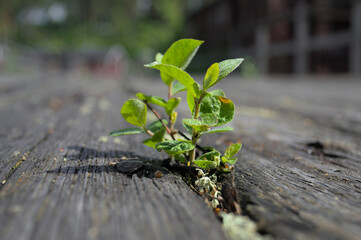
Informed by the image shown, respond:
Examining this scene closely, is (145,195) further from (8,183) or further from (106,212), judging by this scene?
(8,183)

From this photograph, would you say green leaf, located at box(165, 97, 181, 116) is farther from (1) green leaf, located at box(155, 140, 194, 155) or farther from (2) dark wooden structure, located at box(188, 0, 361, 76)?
(2) dark wooden structure, located at box(188, 0, 361, 76)

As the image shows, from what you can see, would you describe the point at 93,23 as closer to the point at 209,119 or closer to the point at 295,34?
the point at 295,34

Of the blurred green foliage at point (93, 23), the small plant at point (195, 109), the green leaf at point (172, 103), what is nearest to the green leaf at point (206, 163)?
the small plant at point (195, 109)

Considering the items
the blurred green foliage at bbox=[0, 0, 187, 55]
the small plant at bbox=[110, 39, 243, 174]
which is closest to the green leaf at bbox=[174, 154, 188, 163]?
the small plant at bbox=[110, 39, 243, 174]

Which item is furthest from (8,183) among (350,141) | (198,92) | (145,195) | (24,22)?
(24,22)

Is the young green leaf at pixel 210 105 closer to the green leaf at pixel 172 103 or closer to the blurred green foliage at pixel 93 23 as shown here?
the green leaf at pixel 172 103

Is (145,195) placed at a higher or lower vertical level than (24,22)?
lower
